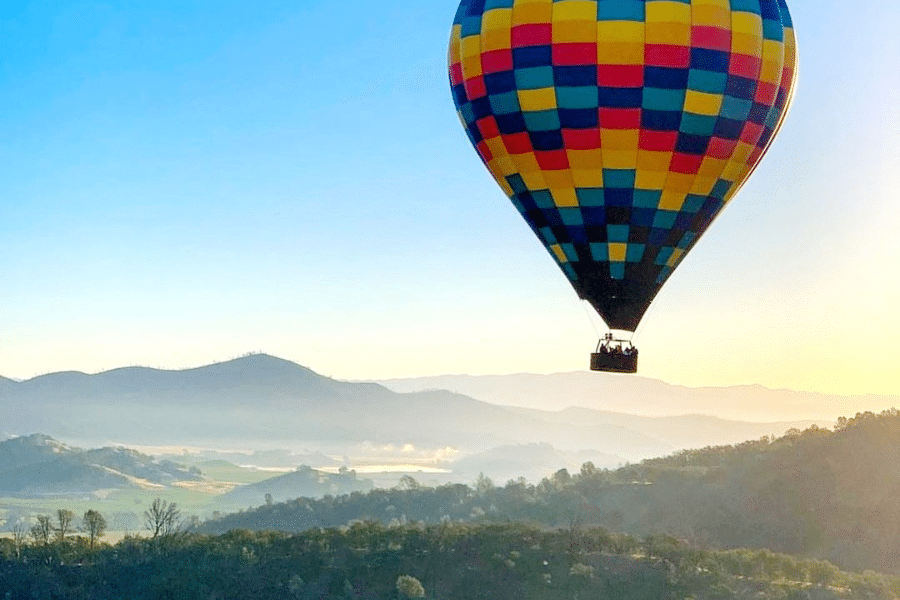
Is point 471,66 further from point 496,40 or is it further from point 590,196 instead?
point 590,196

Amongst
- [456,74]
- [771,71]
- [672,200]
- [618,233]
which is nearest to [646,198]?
[672,200]

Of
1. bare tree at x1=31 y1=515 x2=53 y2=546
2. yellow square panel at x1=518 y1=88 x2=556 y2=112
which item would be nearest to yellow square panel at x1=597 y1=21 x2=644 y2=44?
yellow square panel at x1=518 y1=88 x2=556 y2=112

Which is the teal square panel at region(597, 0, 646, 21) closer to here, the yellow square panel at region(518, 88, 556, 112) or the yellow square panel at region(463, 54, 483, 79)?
the yellow square panel at region(518, 88, 556, 112)

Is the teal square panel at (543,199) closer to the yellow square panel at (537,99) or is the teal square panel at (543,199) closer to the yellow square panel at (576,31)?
the yellow square panel at (537,99)

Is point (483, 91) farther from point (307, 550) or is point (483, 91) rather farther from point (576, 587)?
point (307, 550)

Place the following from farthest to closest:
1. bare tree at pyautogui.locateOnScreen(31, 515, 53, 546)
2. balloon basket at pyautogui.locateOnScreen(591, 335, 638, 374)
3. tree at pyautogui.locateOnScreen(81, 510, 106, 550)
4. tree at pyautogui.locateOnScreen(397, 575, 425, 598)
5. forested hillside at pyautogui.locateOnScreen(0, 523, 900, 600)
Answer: bare tree at pyautogui.locateOnScreen(31, 515, 53, 546) < tree at pyautogui.locateOnScreen(81, 510, 106, 550) < forested hillside at pyautogui.locateOnScreen(0, 523, 900, 600) < tree at pyautogui.locateOnScreen(397, 575, 425, 598) < balloon basket at pyautogui.locateOnScreen(591, 335, 638, 374)

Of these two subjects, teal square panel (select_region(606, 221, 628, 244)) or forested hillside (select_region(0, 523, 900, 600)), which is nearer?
teal square panel (select_region(606, 221, 628, 244))
